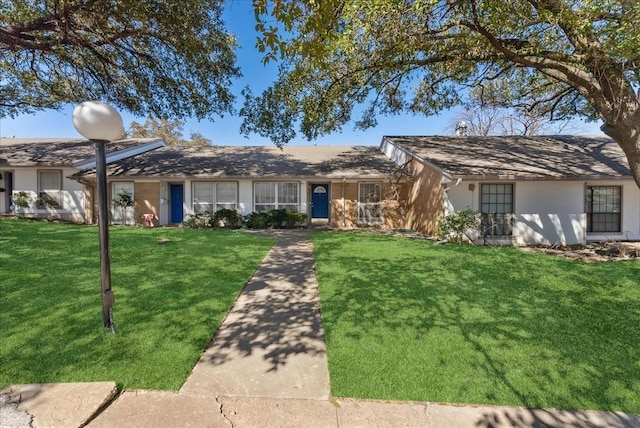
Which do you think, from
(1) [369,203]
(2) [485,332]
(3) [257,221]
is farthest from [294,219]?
(2) [485,332]

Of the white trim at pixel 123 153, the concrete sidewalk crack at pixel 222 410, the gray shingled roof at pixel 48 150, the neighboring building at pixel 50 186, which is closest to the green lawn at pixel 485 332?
the concrete sidewalk crack at pixel 222 410

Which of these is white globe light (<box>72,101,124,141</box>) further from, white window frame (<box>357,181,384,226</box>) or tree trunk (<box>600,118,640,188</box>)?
white window frame (<box>357,181,384,226</box>)

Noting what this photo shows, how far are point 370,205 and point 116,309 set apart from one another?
12.4 meters

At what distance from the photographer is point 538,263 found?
7.83 m

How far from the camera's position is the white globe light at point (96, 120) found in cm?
372

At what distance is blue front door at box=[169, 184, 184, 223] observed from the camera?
1611cm

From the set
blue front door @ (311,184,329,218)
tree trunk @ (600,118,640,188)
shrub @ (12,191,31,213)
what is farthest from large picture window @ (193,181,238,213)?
tree trunk @ (600,118,640,188)

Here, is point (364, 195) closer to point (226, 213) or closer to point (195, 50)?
point (226, 213)

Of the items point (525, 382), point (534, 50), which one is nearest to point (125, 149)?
point (534, 50)

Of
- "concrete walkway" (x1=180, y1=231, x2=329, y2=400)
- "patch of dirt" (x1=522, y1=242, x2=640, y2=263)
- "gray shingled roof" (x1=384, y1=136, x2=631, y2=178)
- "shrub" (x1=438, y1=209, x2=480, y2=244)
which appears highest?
"gray shingled roof" (x1=384, y1=136, x2=631, y2=178)

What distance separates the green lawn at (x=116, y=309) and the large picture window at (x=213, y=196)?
6.97m

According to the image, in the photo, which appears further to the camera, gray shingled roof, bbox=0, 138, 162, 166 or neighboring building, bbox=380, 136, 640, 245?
gray shingled roof, bbox=0, 138, 162, 166

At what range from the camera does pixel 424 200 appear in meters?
13.4

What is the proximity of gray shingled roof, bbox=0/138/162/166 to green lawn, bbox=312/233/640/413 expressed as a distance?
15735mm
